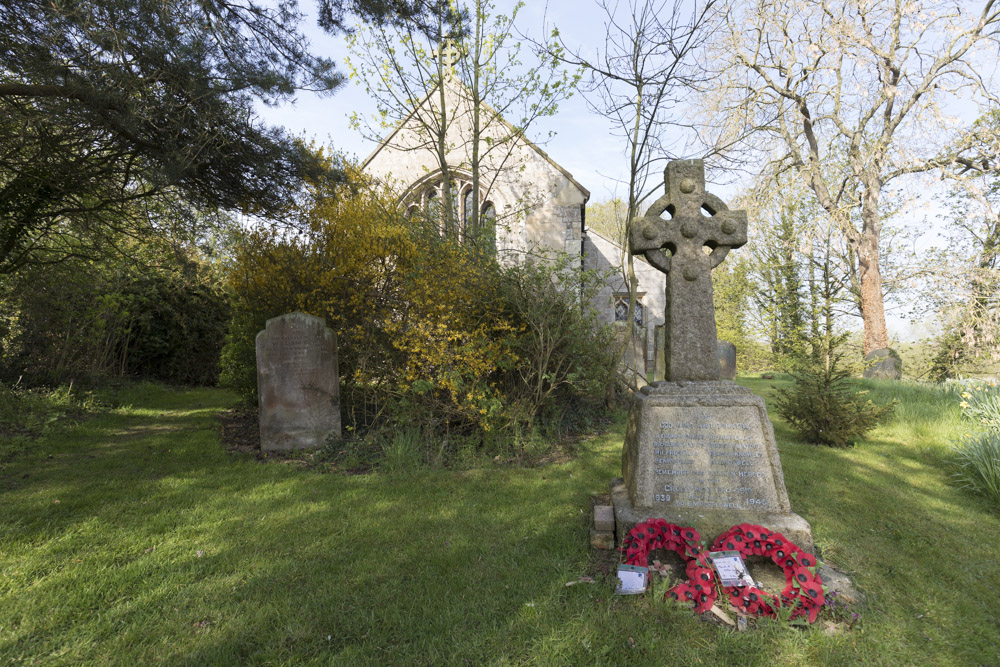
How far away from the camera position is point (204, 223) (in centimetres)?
848

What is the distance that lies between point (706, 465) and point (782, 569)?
76 cm

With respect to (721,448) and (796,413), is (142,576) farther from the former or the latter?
(796,413)

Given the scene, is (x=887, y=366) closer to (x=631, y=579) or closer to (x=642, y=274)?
(x=642, y=274)

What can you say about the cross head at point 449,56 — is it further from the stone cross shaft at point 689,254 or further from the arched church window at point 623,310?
the arched church window at point 623,310

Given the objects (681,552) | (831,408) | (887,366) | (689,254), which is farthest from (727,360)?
(681,552)

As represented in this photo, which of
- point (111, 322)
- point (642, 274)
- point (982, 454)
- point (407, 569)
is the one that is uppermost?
point (642, 274)

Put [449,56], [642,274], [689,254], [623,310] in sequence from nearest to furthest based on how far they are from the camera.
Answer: [689,254], [449,56], [623,310], [642,274]

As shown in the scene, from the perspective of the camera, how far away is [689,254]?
3.81m

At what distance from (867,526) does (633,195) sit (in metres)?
6.08

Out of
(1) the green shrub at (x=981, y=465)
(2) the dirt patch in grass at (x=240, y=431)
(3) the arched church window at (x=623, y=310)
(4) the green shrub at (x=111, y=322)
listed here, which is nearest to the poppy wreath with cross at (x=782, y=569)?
(1) the green shrub at (x=981, y=465)

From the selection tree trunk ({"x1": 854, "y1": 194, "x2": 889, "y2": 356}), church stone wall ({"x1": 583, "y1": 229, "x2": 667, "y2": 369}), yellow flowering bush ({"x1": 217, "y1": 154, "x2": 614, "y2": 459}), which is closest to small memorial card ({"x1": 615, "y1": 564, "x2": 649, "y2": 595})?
yellow flowering bush ({"x1": 217, "y1": 154, "x2": 614, "y2": 459})

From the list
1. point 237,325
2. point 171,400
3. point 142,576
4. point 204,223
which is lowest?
point 142,576

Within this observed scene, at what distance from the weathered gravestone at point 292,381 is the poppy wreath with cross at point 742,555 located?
14.7ft

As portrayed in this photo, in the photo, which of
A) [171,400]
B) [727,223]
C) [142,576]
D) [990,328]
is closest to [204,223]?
[171,400]
